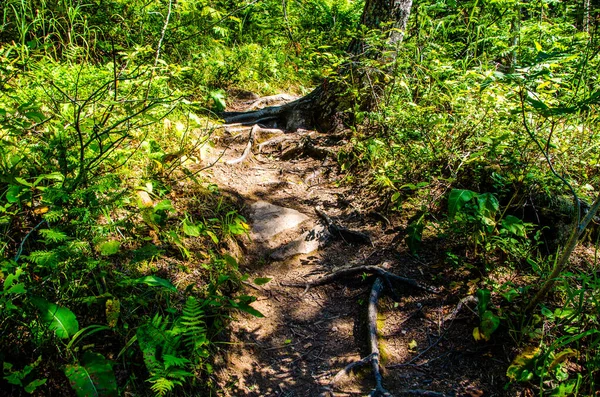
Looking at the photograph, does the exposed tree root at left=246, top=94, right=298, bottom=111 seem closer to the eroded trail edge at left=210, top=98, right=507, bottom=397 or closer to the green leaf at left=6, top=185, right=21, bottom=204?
the eroded trail edge at left=210, top=98, right=507, bottom=397

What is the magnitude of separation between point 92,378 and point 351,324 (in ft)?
6.84

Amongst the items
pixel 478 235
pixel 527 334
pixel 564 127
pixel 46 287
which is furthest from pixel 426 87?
pixel 46 287

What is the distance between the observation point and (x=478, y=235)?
336cm

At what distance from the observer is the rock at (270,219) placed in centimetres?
414

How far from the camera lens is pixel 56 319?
6.73 feet

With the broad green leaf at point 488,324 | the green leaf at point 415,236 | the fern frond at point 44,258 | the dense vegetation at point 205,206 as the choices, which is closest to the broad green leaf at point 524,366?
the dense vegetation at point 205,206

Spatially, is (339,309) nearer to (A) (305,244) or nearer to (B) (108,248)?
(A) (305,244)

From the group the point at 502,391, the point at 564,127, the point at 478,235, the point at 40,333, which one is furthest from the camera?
the point at 564,127

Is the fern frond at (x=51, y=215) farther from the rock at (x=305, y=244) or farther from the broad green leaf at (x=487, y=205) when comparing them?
the broad green leaf at (x=487, y=205)

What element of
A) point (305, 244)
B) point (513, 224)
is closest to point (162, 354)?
point (305, 244)

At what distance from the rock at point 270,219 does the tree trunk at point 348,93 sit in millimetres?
1940

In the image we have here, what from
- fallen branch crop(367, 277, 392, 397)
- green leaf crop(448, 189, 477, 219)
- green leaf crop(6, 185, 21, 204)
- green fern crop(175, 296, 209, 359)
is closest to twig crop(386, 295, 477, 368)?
fallen branch crop(367, 277, 392, 397)

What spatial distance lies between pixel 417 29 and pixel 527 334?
15.1ft

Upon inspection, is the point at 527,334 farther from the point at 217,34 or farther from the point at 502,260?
the point at 217,34
